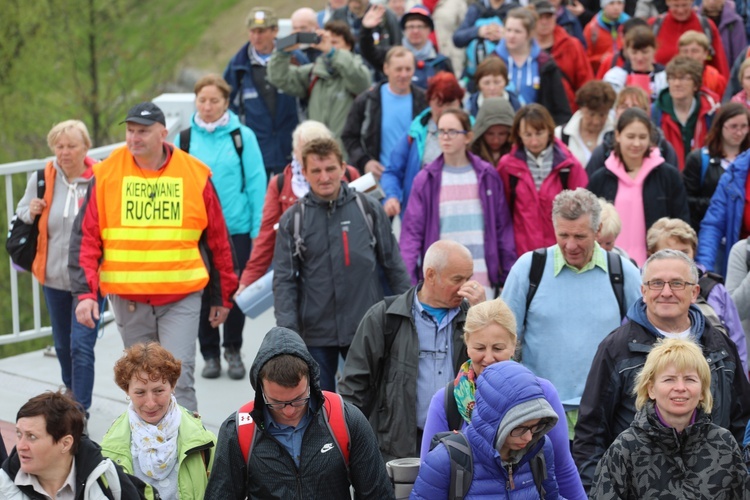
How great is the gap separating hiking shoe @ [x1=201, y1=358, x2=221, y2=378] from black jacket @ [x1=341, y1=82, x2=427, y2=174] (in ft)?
6.42

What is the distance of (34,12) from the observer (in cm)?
2336

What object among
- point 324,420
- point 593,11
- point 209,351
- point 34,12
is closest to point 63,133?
point 209,351

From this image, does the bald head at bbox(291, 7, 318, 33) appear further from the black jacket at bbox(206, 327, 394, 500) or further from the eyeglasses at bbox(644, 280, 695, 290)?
the black jacket at bbox(206, 327, 394, 500)

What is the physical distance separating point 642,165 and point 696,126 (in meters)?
1.79

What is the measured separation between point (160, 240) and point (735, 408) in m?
3.50

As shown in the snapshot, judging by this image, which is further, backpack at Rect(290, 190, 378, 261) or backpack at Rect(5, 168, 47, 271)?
backpack at Rect(5, 168, 47, 271)

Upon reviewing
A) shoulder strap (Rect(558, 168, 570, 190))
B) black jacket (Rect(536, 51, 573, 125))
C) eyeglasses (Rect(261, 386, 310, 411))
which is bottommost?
eyeglasses (Rect(261, 386, 310, 411))

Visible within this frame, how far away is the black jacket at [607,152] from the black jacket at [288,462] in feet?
13.3

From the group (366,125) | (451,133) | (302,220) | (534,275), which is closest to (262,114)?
(366,125)

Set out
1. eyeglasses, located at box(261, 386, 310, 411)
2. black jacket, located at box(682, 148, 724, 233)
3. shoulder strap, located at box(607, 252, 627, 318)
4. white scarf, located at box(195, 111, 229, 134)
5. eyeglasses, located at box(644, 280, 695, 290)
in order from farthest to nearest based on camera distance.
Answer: white scarf, located at box(195, 111, 229, 134)
black jacket, located at box(682, 148, 724, 233)
shoulder strap, located at box(607, 252, 627, 318)
eyeglasses, located at box(644, 280, 695, 290)
eyeglasses, located at box(261, 386, 310, 411)

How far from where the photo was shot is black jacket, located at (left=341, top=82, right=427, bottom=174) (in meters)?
10.4

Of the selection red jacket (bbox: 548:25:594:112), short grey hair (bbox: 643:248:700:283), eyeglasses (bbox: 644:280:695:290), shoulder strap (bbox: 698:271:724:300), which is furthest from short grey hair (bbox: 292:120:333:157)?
red jacket (bbox: 548:25:594:112)

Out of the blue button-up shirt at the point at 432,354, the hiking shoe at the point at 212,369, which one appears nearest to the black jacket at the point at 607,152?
the blue button-up shirt at the point at 432,354

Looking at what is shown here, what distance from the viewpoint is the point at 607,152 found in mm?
8797
